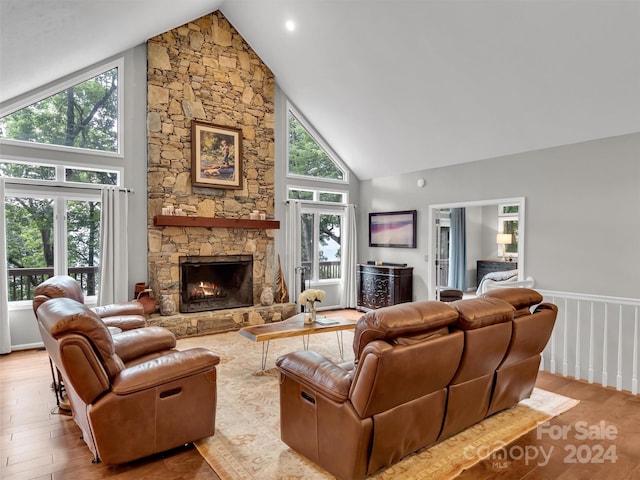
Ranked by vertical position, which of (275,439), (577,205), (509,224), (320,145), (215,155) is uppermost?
(320,145)

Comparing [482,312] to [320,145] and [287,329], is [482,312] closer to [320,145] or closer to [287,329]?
[287,329]

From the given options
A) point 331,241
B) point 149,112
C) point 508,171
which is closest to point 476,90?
point 508,171

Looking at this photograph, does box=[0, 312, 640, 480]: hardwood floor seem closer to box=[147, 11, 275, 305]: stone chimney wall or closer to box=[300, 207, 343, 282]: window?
box=[147, 11, 275, 305]: stone chimney wall

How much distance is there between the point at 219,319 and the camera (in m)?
5.98

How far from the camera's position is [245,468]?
239cm

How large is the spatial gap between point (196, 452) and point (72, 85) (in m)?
5.15

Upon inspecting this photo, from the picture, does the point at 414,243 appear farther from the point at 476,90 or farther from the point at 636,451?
the point at 636,451

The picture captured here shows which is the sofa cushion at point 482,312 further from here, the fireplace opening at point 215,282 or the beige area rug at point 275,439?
the fireplace opening at point 215,282

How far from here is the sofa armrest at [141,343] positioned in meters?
3.05

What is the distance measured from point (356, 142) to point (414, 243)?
6.98ft

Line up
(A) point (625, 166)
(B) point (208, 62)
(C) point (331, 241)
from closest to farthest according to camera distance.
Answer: (A) point (625, 166)
(B) point (208, 62)
(C) point (331, 241)

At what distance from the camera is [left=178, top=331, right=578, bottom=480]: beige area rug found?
7.75 ft

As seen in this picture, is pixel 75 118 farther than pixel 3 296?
Yes

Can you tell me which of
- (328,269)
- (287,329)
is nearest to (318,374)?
(287,329)
